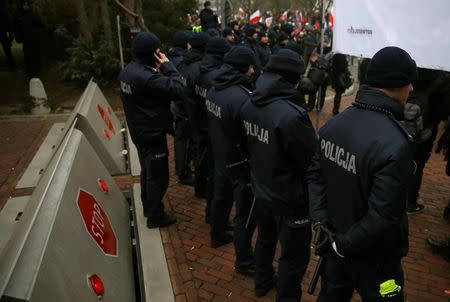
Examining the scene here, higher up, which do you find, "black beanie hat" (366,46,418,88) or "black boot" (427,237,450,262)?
"black beanie hat" (366,46,418,88)

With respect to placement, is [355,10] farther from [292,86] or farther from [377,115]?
[377,115]

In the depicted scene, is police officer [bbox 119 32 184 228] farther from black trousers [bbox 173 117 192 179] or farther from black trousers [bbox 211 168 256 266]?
black trousers [bbox 173 117 192 179]

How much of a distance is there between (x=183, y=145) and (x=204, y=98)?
138 cm

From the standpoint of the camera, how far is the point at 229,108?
12.4 feet

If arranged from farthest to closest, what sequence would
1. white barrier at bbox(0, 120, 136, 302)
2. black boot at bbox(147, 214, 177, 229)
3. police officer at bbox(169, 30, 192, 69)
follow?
police officer at bbox(169, 30, 192, 69) < black boot at bbox(147, 214, 177, 229) < white barrier at bbox(0, 120, 136, 302)

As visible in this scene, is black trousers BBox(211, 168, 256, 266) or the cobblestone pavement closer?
the cobblestone pavement

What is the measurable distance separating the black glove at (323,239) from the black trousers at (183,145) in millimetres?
3595

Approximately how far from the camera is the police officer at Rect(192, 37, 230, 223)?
4.65m

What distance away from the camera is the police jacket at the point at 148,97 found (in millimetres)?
4371

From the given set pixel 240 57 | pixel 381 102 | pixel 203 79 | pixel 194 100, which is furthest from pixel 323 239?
pixel 194 100

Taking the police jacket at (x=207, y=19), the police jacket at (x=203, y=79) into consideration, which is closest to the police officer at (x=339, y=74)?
the police jacket at (x=203, y=79)

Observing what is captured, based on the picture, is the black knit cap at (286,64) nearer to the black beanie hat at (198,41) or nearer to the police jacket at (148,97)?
the police jacket at (148,97)

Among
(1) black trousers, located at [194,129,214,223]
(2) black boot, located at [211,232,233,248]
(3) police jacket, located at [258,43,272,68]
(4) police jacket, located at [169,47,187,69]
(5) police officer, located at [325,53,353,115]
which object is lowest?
→ (2) black boot, located at [211,232,233,248]

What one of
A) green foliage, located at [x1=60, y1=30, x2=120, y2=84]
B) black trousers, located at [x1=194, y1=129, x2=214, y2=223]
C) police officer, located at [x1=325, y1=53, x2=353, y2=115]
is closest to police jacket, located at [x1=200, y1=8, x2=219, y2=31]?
green foliage, located at [x1=60, y1=30, x2=120, y2=84]
